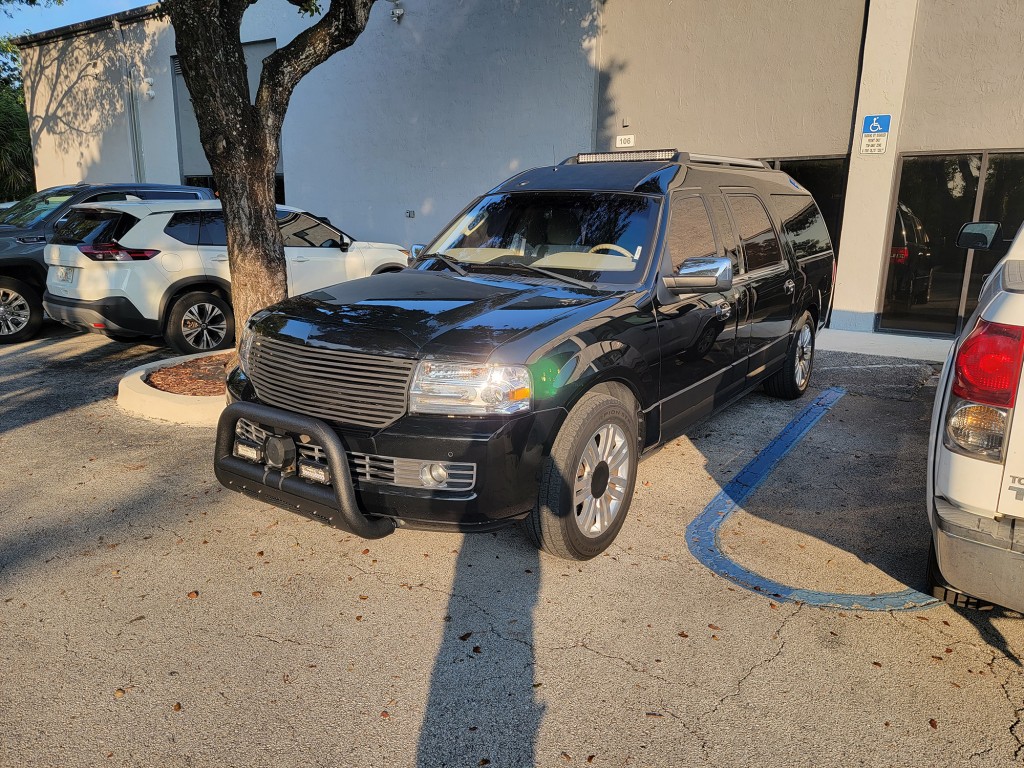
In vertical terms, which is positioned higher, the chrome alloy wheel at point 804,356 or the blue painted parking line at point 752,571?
the chrome alloy wheel at point 804,356

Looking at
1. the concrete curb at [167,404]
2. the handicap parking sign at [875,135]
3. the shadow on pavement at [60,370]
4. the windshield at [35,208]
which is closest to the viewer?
the concrete curb at [167,404]

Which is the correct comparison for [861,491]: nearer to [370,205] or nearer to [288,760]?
[288,760]

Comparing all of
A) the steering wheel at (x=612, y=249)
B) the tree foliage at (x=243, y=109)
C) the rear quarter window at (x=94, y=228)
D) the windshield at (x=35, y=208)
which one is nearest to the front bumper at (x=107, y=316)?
the rear quarter window at (x=94, y=228)

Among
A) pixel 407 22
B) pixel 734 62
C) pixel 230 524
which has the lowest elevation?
pixel 230 524

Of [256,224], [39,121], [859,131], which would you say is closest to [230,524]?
[256,224]

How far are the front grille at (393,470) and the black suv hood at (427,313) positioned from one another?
1.56 feet

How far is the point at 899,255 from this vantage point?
10.6 m

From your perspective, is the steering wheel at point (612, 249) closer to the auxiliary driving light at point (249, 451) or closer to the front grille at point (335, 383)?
the front grille at point (335, 383)

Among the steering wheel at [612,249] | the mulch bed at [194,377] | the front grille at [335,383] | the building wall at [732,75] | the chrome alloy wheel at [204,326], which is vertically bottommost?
the mulch bed at [194,377]

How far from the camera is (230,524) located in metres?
4.37

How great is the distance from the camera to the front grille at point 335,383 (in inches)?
136

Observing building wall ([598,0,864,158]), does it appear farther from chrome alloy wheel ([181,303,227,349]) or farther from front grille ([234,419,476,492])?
front grille ([234,419,476,492])

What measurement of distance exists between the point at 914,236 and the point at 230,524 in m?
9.75

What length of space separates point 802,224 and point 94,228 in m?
6.99
